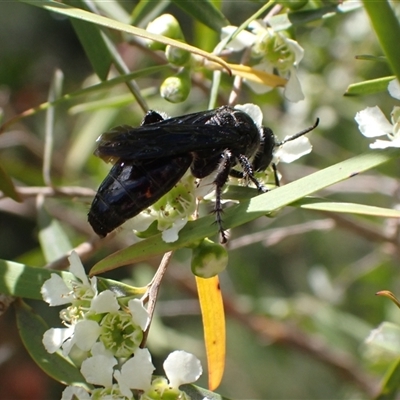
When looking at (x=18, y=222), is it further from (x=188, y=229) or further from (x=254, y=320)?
(x=188, y=229)

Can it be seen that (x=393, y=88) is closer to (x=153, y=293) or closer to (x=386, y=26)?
(x=386, y=26)

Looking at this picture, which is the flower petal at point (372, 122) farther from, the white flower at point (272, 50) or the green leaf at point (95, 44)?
the green leaf at point (95, 44)

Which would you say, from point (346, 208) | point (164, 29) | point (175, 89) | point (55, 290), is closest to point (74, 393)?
point (55, 290)

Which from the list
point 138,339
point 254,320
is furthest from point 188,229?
point 254,320

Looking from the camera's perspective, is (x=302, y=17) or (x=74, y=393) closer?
(x=74, y=393)

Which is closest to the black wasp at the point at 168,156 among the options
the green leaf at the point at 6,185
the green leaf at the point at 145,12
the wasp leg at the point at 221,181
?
the wasp leg at the point at 221,181

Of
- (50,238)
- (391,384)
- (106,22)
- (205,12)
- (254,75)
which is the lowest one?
(391,384)
